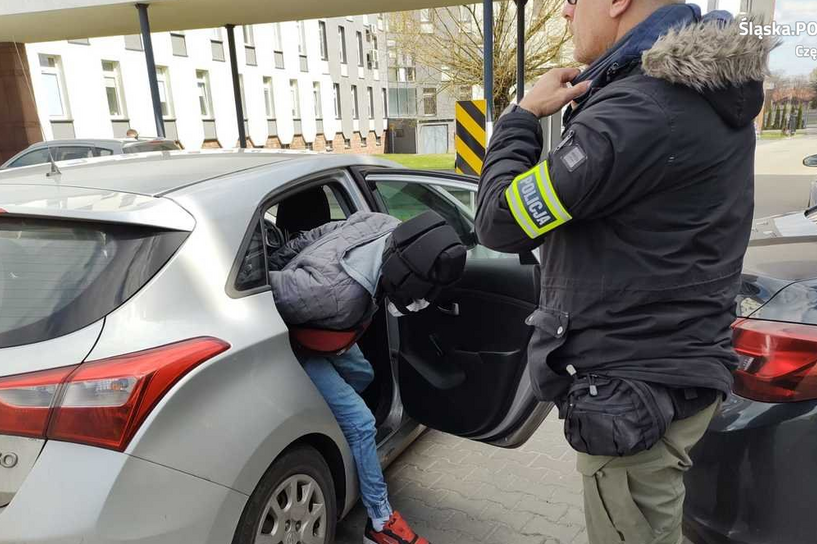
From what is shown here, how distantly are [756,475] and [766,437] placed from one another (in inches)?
4.5

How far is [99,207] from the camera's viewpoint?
168 cm

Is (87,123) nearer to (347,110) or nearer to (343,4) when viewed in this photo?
(343,4)

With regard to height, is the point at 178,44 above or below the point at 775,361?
above

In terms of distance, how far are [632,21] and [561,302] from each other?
68 cm

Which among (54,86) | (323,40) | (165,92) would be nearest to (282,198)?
(54,86)

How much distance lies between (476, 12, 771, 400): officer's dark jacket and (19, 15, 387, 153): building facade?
17110mm

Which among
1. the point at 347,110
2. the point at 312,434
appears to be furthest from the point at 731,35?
the point at 347,110

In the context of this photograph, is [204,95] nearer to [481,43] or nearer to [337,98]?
[337,98]

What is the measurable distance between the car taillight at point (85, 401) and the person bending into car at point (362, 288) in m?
0.61

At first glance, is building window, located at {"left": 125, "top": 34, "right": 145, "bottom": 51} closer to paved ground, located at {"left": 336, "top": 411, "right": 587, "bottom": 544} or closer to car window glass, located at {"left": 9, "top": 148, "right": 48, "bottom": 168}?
car window glass, located at {"left": 9, "top": 148, "right": 48, "bottom": 168}

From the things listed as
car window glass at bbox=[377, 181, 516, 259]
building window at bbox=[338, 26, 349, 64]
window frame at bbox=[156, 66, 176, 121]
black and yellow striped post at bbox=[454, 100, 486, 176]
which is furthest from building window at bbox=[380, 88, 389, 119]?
car window glass at bbox=[377, 181, 516, 259]

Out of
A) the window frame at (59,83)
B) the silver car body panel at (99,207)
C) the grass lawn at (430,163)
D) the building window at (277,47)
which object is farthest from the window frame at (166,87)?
the silver car body panel at (99,207)

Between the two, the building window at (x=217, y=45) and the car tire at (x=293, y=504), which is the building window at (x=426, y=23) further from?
the car tire at (x=293, y=504)

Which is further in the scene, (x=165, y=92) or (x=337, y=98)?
(x=337, y=98)
